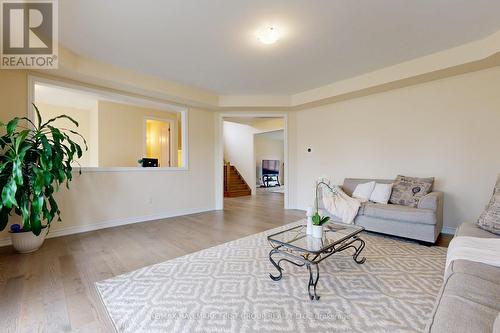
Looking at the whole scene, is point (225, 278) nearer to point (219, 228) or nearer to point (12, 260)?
point (219, 228)

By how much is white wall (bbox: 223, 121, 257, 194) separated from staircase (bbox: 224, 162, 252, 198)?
0.17 meters

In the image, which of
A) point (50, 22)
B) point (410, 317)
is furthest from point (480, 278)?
point (50, 22)

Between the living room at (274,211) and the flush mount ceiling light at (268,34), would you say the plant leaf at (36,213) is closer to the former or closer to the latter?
the living room at (274,211)

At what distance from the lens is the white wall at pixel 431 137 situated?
316 centimetres

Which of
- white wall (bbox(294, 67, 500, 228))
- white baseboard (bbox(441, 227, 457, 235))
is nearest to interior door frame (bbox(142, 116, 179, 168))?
white wall (bbox(294, 67, 500, 228))

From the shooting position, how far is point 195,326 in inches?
58.0

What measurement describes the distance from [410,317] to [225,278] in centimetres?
141

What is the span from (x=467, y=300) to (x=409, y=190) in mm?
2703

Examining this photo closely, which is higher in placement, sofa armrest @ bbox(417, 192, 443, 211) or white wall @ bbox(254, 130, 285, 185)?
white wall @ bbox(254, 130, 285, 185)

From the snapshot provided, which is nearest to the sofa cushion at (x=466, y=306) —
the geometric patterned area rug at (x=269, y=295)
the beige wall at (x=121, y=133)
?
the geometric patterned area rug at (x=269, y=295)

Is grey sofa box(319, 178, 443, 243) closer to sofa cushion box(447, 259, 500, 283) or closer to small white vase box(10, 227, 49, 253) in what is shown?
sofa cushion box(447, 259, 500, 283)

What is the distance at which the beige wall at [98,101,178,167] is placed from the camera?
17.8ft

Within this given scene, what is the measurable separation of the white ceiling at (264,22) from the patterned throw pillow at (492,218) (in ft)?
6.20

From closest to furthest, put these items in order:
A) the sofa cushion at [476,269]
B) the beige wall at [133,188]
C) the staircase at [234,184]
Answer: the sofa cushion at [476,269]
the beige wall at [133,188]
the staircase at [234,184]
